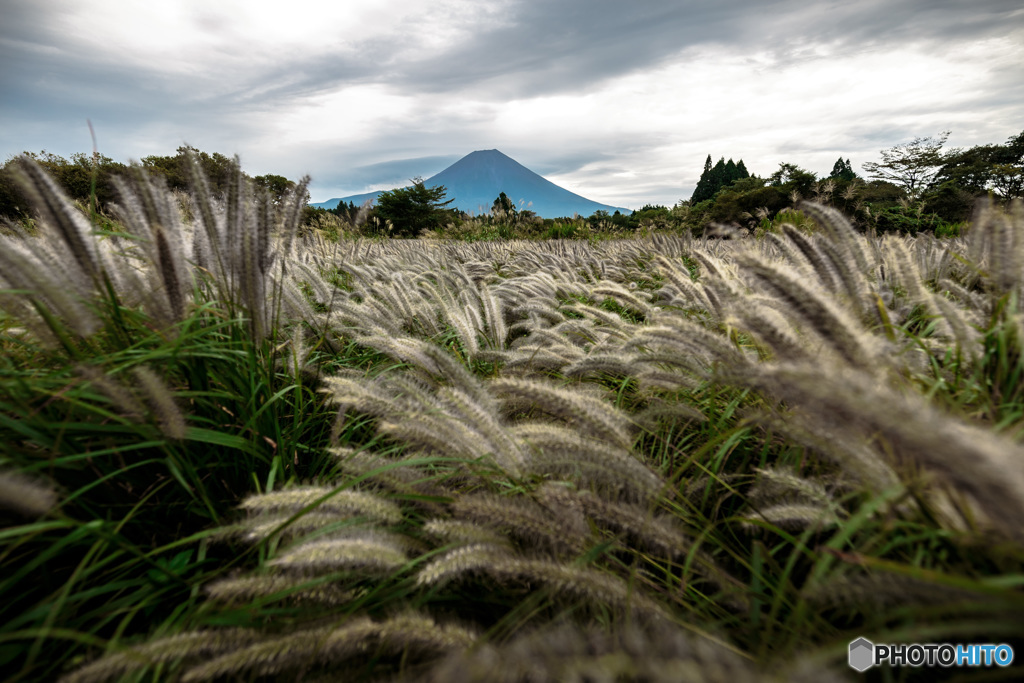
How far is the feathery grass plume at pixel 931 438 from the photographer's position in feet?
1.53

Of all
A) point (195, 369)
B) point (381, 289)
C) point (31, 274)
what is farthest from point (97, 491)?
point (381, 289)

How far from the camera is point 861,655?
693mm

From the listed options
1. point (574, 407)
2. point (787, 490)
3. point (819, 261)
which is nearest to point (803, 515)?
point (787, 490)

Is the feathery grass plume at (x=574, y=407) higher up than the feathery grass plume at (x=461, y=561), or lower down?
higher up

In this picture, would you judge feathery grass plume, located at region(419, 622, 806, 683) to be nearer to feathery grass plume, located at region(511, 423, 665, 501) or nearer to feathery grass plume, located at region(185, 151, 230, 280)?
feathery grass plume, located at region(511, 423, 665, 501)

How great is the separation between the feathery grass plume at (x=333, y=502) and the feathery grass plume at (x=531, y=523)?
20 cm

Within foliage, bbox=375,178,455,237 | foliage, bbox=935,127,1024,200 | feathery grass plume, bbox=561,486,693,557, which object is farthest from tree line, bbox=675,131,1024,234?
foliage, bbox=375,178,455,237

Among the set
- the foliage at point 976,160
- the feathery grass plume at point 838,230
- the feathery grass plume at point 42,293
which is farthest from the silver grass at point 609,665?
the foliage at point 976,160

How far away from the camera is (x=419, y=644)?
81cm

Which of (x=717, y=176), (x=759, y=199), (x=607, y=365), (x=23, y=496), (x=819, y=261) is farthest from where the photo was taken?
(x=717, y=176)

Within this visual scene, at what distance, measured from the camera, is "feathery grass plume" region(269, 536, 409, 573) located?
83 cm

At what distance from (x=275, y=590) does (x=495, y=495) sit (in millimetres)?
509

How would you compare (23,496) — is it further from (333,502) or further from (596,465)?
(596,465)

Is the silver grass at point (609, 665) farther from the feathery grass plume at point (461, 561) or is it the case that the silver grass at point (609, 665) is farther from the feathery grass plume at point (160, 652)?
the feathery grass plume at point (160, 652)
